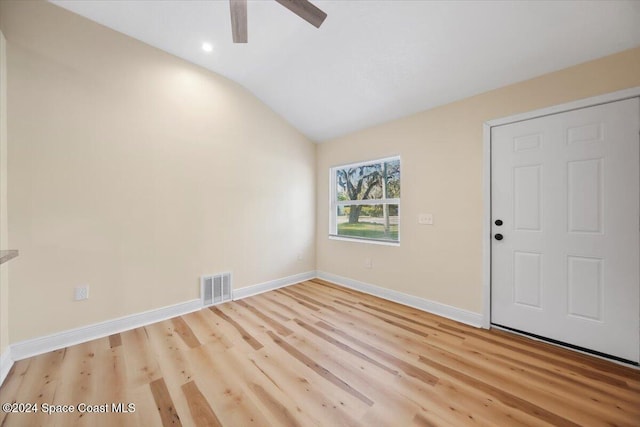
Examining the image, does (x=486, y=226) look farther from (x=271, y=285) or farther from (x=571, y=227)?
(x=271, y=285)

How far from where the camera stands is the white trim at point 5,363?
1.66 m

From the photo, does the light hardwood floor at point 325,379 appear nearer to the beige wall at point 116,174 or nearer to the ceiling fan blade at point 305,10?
the beige wall at point 116,174

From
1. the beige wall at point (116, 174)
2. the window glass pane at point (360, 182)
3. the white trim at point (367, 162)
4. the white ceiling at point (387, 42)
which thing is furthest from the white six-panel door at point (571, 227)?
the beige wall at point (116, 174)

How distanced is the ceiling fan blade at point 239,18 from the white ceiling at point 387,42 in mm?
573

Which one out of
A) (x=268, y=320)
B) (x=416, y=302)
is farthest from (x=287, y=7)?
(x=416, y=302)

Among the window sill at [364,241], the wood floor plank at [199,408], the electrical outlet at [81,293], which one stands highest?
the window sill at [364,241]

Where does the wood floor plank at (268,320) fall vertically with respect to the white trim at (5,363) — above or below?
below

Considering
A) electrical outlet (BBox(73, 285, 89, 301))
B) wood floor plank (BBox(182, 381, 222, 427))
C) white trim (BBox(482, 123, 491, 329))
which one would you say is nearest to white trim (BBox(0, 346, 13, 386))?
electrical outlet (BBox(73, 285, 89, 301))

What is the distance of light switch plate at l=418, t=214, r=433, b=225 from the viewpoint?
2.81 metres

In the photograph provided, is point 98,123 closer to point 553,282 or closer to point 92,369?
point 92,369

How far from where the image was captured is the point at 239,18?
1632mm

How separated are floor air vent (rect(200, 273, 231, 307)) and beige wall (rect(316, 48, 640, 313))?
1962 millimetres

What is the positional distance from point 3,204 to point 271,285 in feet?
8.97

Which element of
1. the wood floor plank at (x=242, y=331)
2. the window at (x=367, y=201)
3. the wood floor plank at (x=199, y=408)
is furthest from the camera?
the window at (x=367, y=201)
